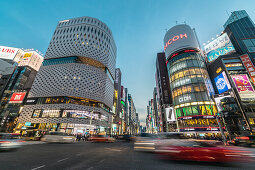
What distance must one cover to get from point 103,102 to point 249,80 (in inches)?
2348

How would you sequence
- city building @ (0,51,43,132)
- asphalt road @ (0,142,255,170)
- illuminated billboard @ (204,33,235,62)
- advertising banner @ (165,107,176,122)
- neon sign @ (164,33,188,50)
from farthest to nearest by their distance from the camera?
1. neon sign @ (164,33,188,50)
2. city building @ (0,51,43,132)
3. illuminated billboard @ (204,33,235,62)
4. advertising banner @ (165,107,176,122)
5. asphalt road @ (0,142,255,170)

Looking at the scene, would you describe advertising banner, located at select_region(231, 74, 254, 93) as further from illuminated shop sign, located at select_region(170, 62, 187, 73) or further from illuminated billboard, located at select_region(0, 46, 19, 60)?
illuminated billboard, located at select_region(0, 46, 19, 60)

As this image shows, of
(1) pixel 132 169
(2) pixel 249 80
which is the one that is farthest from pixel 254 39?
(1) pixel 132 169

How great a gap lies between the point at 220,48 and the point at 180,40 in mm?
18366

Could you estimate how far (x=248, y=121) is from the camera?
34750 mm

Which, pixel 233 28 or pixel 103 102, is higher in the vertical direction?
pixel 233 28

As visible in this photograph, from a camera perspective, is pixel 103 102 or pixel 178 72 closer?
pixel 178 72

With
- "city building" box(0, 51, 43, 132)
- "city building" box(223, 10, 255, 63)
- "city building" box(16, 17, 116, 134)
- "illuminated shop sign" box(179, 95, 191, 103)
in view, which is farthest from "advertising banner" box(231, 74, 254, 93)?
"city building" box(0, 51, 43, 132)

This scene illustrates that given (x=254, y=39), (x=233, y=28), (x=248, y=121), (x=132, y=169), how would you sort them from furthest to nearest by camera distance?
(x=233, y=28) → (x=254, y=39) → (x=248, y=121) → (x=132, y=169)

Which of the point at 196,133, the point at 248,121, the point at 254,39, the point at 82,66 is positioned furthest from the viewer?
the point at 82,66

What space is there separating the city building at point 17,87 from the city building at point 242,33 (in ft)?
291

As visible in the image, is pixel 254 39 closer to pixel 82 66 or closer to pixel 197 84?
pixel 197 84

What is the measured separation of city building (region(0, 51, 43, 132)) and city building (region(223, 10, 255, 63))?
88.7 meters

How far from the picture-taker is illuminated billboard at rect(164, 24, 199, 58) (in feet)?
179
